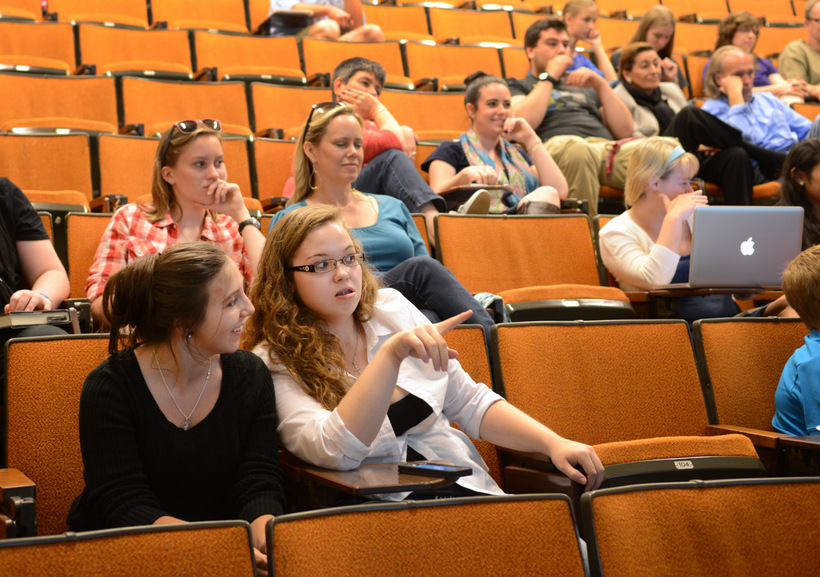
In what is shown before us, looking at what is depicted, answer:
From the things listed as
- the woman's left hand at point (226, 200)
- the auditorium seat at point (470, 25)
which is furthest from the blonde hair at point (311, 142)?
the auditorium seat at point (470, 25)

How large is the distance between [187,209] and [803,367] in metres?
1.35

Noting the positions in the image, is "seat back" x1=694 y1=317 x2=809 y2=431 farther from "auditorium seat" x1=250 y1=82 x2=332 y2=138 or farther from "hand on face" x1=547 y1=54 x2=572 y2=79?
"auditorium seat" x1=250 y1=82 x2=332 y2=138

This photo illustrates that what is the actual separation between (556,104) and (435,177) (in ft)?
2.89

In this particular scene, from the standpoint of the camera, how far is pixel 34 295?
1.60 meters

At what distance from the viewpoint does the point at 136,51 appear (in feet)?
12.0

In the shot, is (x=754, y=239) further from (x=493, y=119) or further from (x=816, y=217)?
(x=493, y=119)

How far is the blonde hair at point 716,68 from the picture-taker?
11.9 ft

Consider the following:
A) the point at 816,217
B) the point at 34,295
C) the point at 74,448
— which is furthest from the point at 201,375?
the point at 816,217

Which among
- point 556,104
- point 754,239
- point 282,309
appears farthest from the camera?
point 556,104

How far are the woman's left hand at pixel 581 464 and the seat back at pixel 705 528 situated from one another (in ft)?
0.60

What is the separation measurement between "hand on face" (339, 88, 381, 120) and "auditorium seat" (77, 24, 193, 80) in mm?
1044

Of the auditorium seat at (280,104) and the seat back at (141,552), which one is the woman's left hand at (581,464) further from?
the auditorium seat at (280,104)

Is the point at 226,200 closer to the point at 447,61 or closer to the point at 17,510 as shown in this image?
the point at 17,510

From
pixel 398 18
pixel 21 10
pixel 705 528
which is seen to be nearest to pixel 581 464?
pixel 705 528
